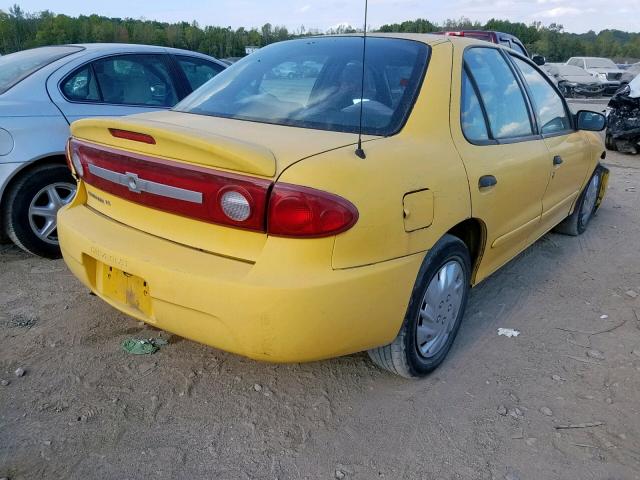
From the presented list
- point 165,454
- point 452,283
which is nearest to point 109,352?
point 165,454

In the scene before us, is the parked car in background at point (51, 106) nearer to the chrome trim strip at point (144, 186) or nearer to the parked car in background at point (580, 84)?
the chrome trim strip at point (144, 186)

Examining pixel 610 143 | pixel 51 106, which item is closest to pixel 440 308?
pixel 51 106

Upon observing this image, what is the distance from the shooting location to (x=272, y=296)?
187cm

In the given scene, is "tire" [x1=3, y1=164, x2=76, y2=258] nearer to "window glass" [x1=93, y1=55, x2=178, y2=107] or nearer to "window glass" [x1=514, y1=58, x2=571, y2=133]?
"window glass" [x1=93, y1=55, x2=178, y2=107]

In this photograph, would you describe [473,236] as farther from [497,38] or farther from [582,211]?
[497,38]

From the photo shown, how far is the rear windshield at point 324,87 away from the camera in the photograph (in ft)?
8.00

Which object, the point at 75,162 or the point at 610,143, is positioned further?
the point at 610,143

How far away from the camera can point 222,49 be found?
41.6m

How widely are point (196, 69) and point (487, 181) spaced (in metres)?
3.19

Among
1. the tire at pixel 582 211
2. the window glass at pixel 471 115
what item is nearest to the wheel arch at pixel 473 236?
the window glass at pixel 471 115

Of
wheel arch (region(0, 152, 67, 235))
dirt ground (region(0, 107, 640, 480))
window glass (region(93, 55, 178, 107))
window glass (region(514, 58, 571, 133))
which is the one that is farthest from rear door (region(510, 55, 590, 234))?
wheel arch (region(0, 152, 67, 235))

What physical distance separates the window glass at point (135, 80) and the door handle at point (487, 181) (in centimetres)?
295

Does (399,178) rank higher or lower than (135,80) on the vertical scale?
lower

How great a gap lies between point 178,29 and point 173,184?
57.3 metres
